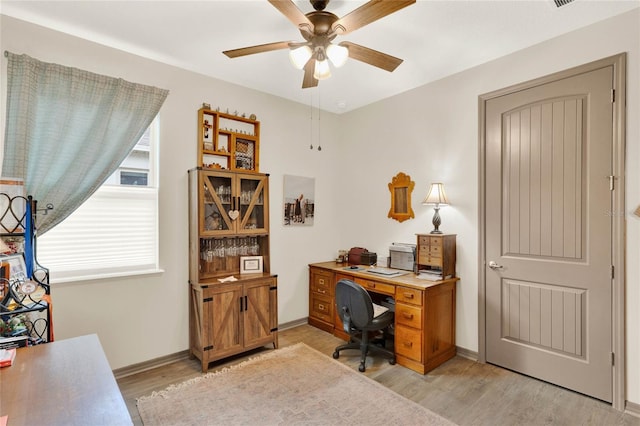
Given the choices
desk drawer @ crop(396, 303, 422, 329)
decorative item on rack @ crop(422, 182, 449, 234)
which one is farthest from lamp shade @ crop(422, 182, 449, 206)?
desk drawer @ crop(396, 303, 422, 329)

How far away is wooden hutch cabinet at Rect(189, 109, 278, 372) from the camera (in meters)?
3.01

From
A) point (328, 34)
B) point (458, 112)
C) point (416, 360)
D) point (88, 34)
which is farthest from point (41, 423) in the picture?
point (458, 112)

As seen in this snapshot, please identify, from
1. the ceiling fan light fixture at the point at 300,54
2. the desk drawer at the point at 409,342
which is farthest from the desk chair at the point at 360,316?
the ceiling fan light fixture at the point at 300,54

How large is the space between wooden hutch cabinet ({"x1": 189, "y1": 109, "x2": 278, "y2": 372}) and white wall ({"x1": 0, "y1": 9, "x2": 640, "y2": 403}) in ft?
0.51

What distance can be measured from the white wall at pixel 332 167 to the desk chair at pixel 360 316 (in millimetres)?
855

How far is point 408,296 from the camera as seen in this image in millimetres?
2971

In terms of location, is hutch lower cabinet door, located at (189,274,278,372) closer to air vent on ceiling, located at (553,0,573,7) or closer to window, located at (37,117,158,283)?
window, located at (37,117,158,283)

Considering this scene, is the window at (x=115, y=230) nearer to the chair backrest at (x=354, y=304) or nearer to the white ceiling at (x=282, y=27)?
the white ceiling at (x=282, y=27)

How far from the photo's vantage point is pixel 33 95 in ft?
7.83

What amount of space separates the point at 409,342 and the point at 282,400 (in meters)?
1.26

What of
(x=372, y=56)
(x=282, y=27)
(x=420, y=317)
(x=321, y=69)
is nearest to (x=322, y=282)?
(x=420, y=317)

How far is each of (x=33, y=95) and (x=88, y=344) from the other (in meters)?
1.98

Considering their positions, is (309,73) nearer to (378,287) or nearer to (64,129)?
(64,129)

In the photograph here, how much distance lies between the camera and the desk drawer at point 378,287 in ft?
10.3
